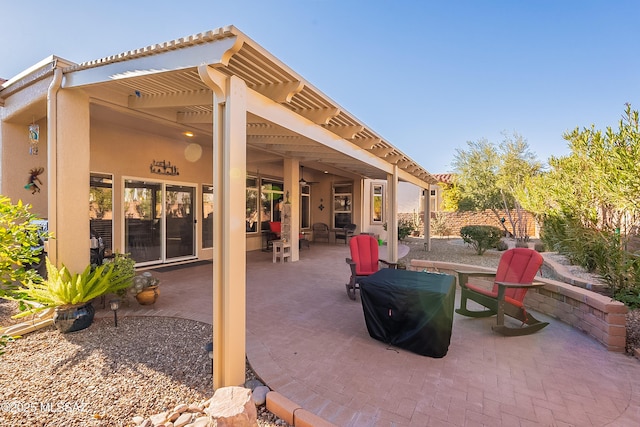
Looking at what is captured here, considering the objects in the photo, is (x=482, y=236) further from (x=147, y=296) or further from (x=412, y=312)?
(x=147, y=296)

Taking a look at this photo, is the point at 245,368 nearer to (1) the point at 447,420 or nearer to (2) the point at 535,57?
(1) the point at 447,420

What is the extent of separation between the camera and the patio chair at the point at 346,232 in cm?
1240

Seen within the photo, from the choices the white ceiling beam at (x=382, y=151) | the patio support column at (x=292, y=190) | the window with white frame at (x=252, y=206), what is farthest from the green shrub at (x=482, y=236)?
the window with white frame at (x=252, y=206)

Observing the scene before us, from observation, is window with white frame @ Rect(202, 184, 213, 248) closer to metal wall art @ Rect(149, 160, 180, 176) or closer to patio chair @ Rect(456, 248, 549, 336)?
metal wall art @ Rect(149, 160, 180, 176)

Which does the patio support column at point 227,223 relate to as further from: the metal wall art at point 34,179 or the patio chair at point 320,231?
the patio chair at point 320,231

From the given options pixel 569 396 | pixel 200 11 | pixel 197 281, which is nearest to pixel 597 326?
pixel 569 396

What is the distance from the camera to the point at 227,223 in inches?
96.4

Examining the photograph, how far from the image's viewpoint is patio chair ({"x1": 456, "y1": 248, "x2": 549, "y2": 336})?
3.45 meters

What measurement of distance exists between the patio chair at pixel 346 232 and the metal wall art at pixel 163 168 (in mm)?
7190

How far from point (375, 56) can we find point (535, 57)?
4190 millimetres

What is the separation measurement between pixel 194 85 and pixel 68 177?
2197 millimetres

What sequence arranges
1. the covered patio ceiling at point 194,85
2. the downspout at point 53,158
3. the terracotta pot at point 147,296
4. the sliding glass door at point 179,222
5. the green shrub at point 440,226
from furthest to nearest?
the green shrub at point 440,226
the sliding glass door at point 179,222
the terracotta pot at point 147,296
the downspout at point 53,158
the covered patio ceiling at point 194,85

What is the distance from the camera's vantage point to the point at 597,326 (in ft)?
10.7

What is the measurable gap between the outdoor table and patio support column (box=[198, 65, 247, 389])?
1512 millimetres
